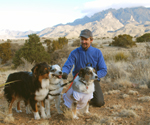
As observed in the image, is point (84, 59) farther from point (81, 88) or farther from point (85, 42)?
point (81, 88)

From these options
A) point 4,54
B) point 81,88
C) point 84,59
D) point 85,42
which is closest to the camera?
point 81,88

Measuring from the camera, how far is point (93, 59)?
16.5ft

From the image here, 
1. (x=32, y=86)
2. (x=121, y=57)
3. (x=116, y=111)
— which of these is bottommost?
(x=116, y=111)

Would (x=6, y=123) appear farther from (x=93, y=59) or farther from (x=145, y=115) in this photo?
(x=145, y=115)

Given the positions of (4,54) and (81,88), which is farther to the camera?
Result: (4,54)

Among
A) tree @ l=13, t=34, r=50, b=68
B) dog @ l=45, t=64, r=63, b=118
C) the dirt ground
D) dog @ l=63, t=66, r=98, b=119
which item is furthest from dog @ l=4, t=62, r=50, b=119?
tree @ l=13, t=34, r=50, b=68

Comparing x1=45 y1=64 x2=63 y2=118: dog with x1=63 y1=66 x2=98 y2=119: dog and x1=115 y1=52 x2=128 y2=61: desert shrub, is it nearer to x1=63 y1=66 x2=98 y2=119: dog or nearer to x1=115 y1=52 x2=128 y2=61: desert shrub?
x1=63 y1=66 x2=98 y2=119: dog

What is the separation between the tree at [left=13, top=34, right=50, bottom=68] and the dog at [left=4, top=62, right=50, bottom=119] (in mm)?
11780

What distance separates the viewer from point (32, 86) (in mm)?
3965

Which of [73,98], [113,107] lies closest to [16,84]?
[73,98]

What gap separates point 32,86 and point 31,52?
1254 centimetres

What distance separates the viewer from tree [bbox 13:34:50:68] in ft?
52.1

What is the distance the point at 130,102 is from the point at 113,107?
0.75 meters

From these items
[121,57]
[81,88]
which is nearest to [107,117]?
[81,88]
